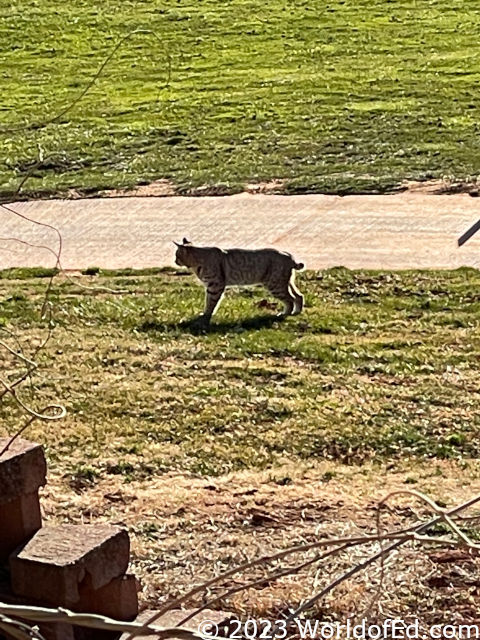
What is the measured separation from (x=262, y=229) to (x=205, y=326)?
3763 millimetres

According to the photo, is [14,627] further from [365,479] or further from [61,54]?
[61,54]

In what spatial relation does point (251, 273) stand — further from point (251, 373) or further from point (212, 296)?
point (251, 373)

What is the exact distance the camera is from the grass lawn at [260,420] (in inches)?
214

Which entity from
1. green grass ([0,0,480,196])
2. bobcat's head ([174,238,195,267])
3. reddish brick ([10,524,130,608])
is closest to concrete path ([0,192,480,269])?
green grass ([0,0,480,196])

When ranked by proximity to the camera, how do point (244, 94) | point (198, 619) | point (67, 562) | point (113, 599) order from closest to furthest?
point (67, 562) → point (113, 599) → point (198, 619) → point (244, 94)

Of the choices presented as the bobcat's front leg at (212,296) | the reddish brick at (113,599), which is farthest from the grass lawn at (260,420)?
the reddish brick at (113,599)

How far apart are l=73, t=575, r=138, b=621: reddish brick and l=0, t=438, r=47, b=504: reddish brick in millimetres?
382

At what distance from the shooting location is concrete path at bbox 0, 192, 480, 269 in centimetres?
1267

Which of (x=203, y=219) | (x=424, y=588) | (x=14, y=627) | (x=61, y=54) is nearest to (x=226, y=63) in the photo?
(x=61, y=54)

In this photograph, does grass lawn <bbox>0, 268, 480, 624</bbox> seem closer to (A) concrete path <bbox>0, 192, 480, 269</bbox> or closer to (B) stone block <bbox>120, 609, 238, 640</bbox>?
(B) stone block <bbox>120, 609, 238, 640</bbox>

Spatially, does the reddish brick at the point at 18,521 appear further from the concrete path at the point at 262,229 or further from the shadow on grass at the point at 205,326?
the concrete path at the point at 262,229

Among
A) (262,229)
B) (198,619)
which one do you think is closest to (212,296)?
(262,229)

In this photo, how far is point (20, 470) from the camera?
13.8 ft

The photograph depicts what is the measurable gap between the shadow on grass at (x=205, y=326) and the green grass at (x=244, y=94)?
509 cm
